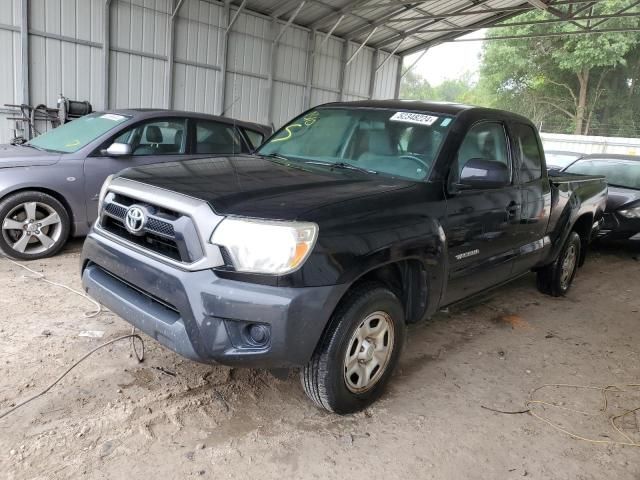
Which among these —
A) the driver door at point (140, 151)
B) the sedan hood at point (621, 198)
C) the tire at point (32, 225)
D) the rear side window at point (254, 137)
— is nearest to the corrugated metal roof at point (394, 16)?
the rear side window at point (254, 137)

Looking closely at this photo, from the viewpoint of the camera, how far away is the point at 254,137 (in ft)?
22.4

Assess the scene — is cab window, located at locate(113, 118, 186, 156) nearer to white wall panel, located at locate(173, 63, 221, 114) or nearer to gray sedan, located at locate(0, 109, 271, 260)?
gray sedan, located at locate(0, 109, 271, 260)

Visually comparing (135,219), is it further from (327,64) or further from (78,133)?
(327,64)

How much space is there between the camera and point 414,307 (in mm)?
3172

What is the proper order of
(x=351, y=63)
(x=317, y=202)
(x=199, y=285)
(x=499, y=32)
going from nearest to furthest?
(x=199, y=285) → (x=317, y=202) → (x=351, y=63) → (x=499, y=32)

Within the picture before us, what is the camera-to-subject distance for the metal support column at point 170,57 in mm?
11922

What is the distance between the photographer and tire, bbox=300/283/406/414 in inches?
102

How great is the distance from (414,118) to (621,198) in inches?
219

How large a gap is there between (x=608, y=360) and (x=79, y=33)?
10924 millimetres

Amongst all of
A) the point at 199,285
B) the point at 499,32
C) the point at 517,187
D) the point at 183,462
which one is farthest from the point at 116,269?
the point at 499,32

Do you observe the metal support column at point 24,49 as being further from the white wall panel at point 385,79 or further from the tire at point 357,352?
the white wall panel at point 385,79

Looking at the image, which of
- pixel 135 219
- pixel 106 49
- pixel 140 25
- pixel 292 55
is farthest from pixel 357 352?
pixel 292 55

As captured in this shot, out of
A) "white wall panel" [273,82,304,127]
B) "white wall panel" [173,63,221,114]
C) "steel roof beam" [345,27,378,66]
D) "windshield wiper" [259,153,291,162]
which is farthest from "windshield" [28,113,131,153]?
"steel roof beam" [345,27,378,66]

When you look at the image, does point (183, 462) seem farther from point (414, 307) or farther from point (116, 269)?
point (414, 307)
